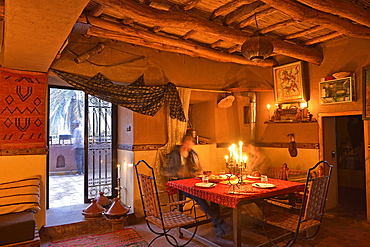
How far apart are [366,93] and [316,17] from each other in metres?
1.85

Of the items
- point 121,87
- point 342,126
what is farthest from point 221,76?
point 342,126

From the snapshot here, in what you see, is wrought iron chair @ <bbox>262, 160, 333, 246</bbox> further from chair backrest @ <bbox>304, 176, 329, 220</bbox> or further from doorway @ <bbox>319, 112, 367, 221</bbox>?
doorway @ <bbox>319, 112, 367, 221</bbox>

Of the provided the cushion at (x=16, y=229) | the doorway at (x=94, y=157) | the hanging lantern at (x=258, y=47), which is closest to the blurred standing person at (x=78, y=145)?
the doorway at (x=94, y=157)

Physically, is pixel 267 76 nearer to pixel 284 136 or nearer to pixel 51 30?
pixel 284 136

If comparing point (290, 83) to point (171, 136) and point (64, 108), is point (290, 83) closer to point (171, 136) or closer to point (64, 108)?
point (171, 136)

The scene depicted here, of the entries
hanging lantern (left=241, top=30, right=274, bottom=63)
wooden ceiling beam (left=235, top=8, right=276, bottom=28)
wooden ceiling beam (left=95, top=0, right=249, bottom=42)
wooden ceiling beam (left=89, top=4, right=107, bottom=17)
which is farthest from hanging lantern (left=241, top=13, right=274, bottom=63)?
wooden ceiling beam (left=89, top=4, right=107, bottom=17)

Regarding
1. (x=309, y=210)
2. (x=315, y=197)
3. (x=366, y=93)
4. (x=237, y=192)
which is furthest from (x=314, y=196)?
(x=366, y=93)

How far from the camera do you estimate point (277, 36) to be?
5.11 meters

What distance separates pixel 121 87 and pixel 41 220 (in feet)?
8.47

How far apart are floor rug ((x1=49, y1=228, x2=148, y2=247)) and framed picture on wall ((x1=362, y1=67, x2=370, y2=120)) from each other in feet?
14.2

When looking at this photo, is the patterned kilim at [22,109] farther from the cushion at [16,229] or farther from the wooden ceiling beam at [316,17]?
the wooden ceiling beam at [316,17]

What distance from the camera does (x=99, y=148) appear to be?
5863 mm

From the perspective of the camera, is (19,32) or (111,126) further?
(111,126)

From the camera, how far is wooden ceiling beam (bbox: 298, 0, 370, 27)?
344cm
